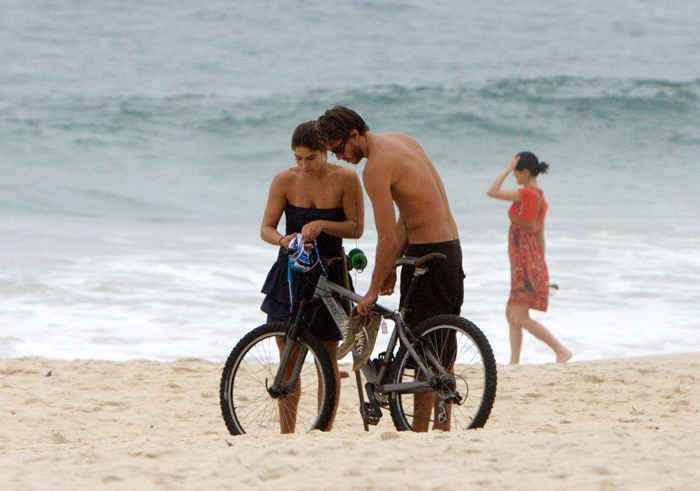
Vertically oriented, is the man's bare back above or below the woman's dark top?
above

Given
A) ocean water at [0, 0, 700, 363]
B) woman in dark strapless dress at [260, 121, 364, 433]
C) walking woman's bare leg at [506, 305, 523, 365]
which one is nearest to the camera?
woman in dark strapless dress at [260, 121, 364, 433]

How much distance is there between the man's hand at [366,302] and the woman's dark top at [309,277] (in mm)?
324

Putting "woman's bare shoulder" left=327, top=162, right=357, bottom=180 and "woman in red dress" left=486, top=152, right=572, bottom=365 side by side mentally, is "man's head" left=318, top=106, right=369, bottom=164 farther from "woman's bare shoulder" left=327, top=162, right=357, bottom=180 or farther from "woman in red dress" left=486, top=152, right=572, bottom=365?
"woman in red dress" left=486, top=152, right=572, bottom=365

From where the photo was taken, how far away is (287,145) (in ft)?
70.5

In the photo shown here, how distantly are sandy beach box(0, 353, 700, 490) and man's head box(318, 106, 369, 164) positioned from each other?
124cm

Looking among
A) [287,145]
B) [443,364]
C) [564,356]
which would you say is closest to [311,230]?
[443,364]

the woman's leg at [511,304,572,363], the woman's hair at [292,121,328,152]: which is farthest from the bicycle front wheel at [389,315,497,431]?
the woman's leg at [511,304,572,363]

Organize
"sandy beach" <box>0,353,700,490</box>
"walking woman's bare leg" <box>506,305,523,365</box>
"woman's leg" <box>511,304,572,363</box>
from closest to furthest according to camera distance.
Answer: "sandy beach" <box>0,353,700,490</box> → "woman's leg" <box>511,304,572,363</box> → "walking woman's bare leg" <box>506,305,523,365</box>

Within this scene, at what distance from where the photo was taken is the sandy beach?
3363 millimetres

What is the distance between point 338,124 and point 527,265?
3553 mm

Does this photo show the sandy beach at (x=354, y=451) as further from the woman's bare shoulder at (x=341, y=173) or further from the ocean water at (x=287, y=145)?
the ocean water at (x=287, y=145)

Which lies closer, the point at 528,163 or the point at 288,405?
the point at 288,405

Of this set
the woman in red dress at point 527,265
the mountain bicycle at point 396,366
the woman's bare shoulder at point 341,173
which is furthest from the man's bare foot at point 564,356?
the woman's bare shoulder at point 341,173

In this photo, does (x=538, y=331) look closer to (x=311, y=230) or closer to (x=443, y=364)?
(x=443, y=364)
